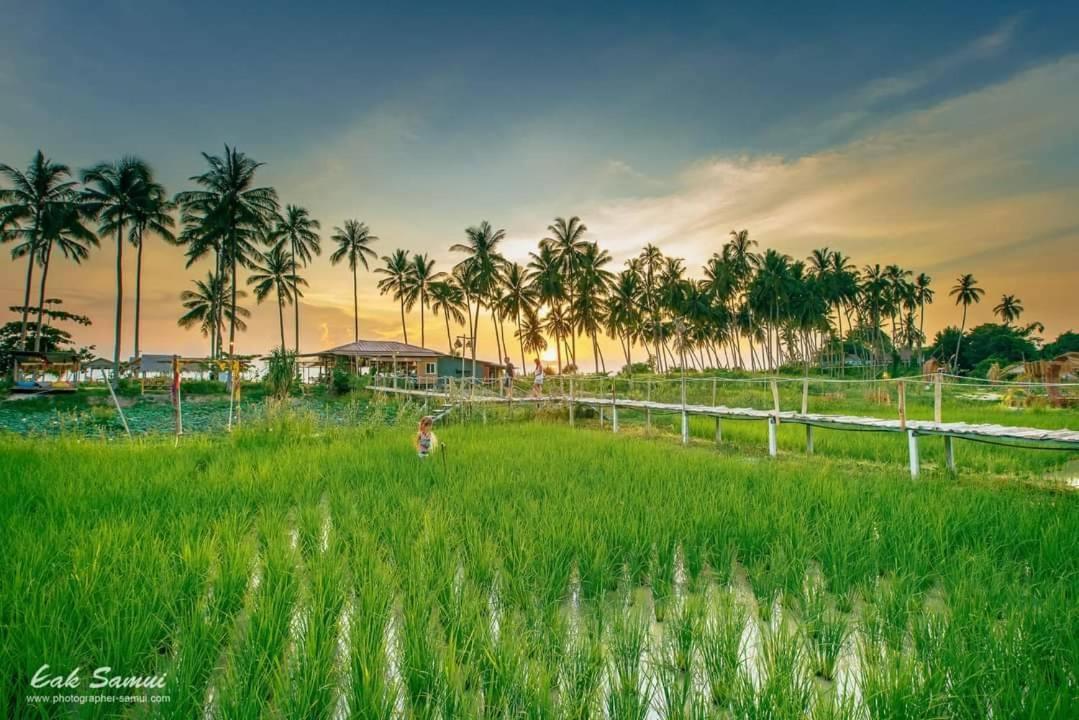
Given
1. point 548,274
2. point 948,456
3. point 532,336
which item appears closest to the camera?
point 948,456

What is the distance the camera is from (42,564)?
3371 mm

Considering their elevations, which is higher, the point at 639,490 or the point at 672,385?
the point at 672,385

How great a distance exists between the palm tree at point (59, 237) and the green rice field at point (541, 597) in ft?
112

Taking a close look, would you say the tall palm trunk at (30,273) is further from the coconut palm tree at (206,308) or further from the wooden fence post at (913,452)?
the wooden fence post at (913,452)

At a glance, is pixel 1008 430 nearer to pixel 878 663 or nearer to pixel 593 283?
pixel 878 663

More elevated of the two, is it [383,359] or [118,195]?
[118,195]

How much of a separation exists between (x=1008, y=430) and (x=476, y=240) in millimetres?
40168

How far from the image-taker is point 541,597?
125 inches

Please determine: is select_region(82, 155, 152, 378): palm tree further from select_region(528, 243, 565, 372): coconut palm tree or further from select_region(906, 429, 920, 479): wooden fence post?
select_region(906, 429, 920, 479): wooden fence post

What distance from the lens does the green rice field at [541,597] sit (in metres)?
2.19

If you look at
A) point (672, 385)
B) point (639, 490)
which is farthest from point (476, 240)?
point (639, 490)

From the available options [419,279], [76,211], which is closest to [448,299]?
[419,279]

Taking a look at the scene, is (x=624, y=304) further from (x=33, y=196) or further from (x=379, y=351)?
(x=33, y=196)

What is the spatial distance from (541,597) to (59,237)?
43.7 meters
